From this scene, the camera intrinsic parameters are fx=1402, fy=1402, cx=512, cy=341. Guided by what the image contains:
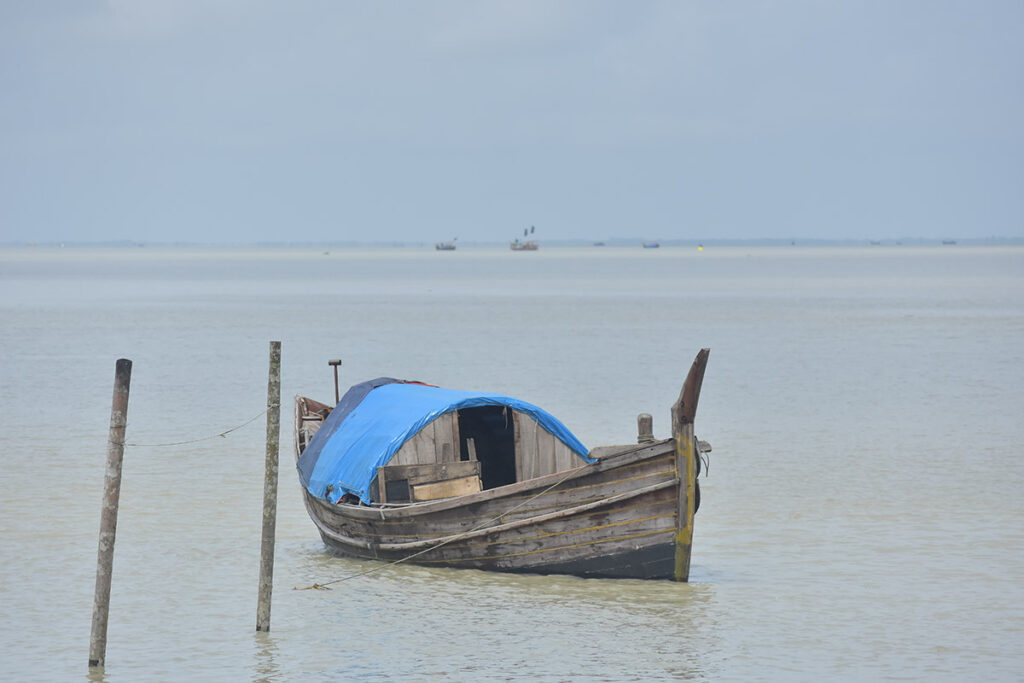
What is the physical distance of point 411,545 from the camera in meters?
19.3

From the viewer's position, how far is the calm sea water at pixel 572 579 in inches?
624

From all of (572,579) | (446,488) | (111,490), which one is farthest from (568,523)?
(111,490)

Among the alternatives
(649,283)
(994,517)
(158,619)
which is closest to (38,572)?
(158,619)

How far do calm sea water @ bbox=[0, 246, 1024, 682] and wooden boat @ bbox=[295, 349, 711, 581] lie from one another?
0.39m

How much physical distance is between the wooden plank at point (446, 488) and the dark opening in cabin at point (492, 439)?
1204 mm

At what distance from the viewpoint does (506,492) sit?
1847 cm

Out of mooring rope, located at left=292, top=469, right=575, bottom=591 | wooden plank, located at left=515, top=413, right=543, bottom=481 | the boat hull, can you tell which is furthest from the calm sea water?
wooden plank, located at left=515, top=413, right=543, bottom=481

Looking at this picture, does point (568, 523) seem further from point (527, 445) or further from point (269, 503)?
point (269, 503)

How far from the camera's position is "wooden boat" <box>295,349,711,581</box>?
707 inches

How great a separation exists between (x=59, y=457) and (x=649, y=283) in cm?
11293

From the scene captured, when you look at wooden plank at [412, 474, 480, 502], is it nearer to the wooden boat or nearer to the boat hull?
the wooden boat

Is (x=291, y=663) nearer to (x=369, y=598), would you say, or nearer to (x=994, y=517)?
(x=369, y=598)

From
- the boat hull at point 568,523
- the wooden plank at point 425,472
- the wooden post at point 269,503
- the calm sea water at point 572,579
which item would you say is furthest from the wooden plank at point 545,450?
the wooden post at point 269,503

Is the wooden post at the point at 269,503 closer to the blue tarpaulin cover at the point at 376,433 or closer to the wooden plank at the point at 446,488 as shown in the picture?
the blue tarpaulin cover at the point at 376,433
